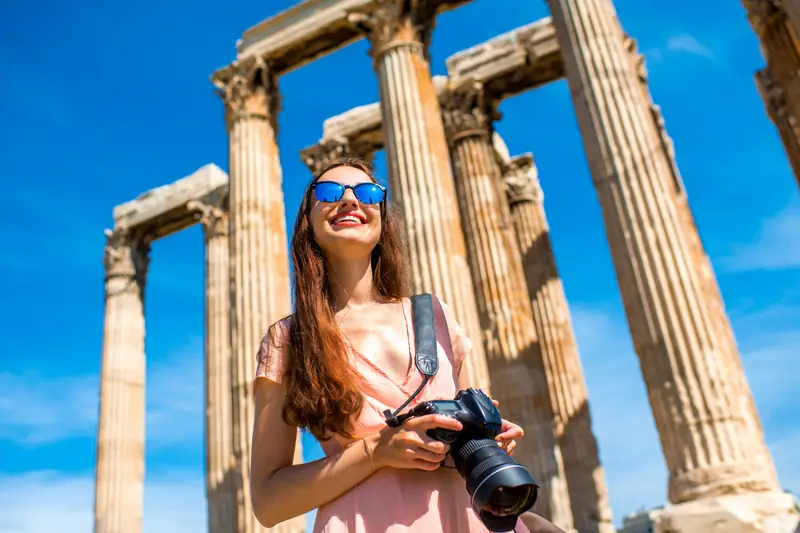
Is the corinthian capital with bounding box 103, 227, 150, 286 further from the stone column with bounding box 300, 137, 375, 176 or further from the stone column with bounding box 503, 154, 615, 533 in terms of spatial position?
the stone column with bounding box 503, 154, 615, 533

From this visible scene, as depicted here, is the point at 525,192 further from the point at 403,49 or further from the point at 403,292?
the point at 403,292

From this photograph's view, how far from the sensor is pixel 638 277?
10805 mm

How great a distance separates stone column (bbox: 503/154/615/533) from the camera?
18672 mm

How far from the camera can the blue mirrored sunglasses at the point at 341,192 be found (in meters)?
2.52

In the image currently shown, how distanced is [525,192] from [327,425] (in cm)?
2121

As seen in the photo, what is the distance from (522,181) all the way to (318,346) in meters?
21.4

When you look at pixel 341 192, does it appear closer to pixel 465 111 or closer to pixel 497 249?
pixel 497 249

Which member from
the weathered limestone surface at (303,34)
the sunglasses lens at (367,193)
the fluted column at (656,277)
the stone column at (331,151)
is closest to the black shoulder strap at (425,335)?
the sunglasses lens at (367,193)

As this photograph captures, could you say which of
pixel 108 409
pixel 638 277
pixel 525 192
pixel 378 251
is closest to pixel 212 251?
pixel 108 409

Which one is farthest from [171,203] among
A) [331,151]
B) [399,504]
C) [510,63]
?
[399,504]

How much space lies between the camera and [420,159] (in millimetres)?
14617

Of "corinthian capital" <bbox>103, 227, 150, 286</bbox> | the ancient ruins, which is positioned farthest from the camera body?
"corinthian capital" <bbox>103, 227, 150, 286</bbox>

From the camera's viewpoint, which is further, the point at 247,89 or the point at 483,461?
the point at 247,89

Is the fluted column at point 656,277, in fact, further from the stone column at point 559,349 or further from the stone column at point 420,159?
the stone column at point 559,349
